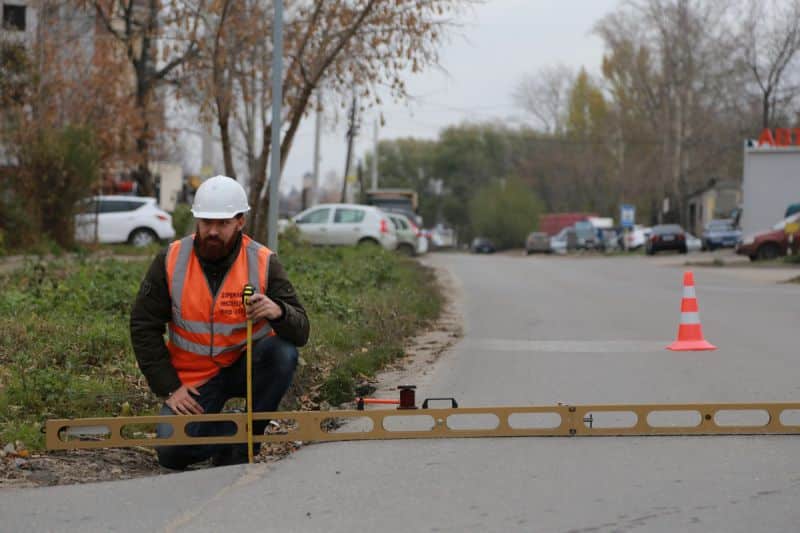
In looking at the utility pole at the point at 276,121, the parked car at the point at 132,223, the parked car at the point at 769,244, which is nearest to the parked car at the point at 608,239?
the parked car at the point at 769,244

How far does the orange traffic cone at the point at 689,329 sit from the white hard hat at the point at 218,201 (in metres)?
6.87

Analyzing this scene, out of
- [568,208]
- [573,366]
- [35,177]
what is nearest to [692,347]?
[573,366]

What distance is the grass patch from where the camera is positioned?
26.2 ft

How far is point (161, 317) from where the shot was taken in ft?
22.3

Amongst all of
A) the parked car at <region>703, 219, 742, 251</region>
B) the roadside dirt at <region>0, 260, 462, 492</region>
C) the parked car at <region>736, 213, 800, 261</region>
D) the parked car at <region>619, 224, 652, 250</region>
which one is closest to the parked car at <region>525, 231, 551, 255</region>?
the parked car at <region>619, 224, 652, 250</region>

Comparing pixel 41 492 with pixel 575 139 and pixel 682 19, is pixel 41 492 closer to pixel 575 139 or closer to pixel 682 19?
pixel 682 19

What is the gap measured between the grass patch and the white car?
16260 millimetres

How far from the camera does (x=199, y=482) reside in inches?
244

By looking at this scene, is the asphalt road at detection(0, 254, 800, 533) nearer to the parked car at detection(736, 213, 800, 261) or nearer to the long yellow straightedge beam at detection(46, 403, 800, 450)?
the long yellow straightedge beam at detection(46, 403, 800, 450)

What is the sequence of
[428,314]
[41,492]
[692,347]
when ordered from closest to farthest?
[41,492] < [692,347] < [428,314]

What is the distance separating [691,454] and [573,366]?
14.5ft

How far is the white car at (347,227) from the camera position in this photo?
34.7 m

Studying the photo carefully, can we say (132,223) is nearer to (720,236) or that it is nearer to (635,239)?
(720,236)

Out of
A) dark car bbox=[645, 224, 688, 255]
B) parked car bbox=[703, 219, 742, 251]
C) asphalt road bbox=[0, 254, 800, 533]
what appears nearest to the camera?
asphalt road bbox=[0, 254, 800, 533]
